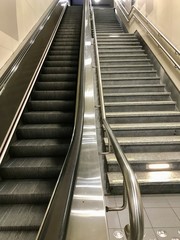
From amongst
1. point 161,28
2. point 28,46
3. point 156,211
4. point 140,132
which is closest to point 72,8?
point 161,28

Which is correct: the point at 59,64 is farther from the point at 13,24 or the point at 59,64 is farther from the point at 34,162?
the point at 34,162

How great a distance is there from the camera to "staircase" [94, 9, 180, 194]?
280 cm

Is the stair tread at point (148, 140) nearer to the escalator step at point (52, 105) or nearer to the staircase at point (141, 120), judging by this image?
the staircase at point (141, 120)

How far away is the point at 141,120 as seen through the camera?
3.58m

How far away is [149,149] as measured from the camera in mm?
3156

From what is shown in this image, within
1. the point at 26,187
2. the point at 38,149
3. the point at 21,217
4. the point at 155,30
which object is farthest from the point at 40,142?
the point at 155,30

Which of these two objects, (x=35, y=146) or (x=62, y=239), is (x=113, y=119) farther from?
(x=62, y=239)

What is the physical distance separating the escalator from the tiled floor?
2.14ft

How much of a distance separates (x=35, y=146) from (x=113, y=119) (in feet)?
4.29

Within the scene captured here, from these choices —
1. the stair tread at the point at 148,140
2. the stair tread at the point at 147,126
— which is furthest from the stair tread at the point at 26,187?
the stair tread at the point at 147,126

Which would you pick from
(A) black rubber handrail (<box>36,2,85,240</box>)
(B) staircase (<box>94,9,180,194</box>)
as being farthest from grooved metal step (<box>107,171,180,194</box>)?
(A) black rubber handrail (<box>36,2,85,240</box>)

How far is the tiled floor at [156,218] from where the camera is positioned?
6.84 feet

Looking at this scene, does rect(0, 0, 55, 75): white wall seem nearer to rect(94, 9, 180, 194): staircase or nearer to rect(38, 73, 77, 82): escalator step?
rect(38, 73, 77, 82): escalator step

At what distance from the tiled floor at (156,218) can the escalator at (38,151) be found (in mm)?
651
